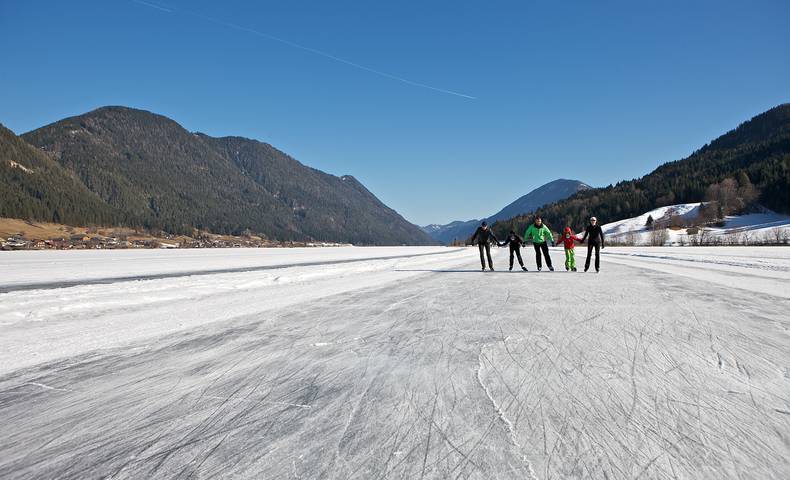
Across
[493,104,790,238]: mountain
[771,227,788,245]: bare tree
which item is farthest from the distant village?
[493,104,790,238]: mountain

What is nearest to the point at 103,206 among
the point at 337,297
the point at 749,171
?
the point at 337,297

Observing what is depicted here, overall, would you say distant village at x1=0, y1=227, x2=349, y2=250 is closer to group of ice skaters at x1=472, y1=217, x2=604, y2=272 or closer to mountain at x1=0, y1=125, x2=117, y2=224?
mountain at x1=0, y1=125, x2=117, y2=224

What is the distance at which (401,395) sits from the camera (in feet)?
8.29

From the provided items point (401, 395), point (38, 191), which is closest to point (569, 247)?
point (401, 395)

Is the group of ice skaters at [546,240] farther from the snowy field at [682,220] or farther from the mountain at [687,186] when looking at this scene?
the mountain at [687,186]

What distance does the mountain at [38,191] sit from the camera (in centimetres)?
11256

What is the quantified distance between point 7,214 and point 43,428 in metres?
141

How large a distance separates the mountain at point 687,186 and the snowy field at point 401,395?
129346 mm

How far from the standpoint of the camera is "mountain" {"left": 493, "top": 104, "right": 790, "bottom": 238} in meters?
102

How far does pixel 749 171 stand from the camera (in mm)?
113188

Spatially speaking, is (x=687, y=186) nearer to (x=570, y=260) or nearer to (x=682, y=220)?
(x=682, y=220)

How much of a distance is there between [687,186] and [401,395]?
156538mm

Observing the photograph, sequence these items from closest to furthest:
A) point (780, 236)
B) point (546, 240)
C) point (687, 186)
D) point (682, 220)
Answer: point (546, 240) → point (780, 236) → point (682, 220) → point (687, 186)

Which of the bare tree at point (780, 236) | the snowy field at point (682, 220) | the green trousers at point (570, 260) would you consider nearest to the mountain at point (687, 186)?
the snowy field at point (682, 220)
